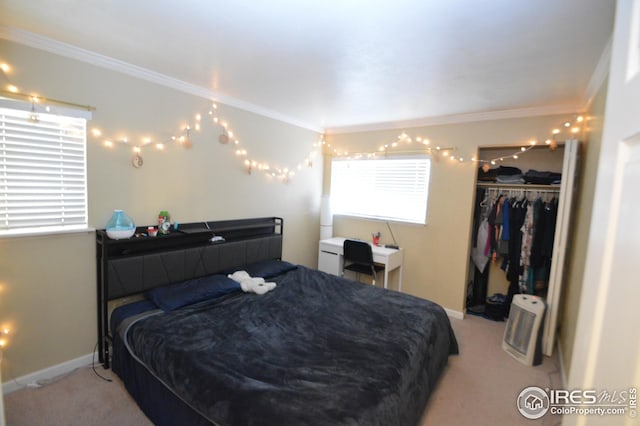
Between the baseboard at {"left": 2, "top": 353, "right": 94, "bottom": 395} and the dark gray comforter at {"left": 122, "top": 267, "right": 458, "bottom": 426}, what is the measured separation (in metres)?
0.75

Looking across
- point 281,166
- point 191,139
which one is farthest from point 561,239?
point 191,139

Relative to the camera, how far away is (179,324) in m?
2.11

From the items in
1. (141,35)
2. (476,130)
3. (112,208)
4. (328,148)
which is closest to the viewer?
(141,35)

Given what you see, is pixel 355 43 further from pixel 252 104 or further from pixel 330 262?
pixel 330 262

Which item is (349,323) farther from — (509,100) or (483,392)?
(509,100)

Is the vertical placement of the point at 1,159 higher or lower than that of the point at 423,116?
lower

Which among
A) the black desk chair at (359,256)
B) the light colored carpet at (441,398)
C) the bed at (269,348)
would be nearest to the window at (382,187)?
the black desk chair at (359,256)

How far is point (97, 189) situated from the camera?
2.39 m

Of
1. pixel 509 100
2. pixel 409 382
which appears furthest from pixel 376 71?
pixel 409 382

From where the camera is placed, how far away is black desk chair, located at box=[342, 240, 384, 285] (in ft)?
12.1

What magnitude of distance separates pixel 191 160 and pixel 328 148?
2291mm

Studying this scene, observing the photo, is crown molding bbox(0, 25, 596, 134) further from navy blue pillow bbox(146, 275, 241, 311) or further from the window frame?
navy blue pillow bbox(146, 275, 241, 311)

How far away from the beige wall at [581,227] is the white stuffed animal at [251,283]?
8.25 feet

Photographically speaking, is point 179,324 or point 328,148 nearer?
point 179,324
